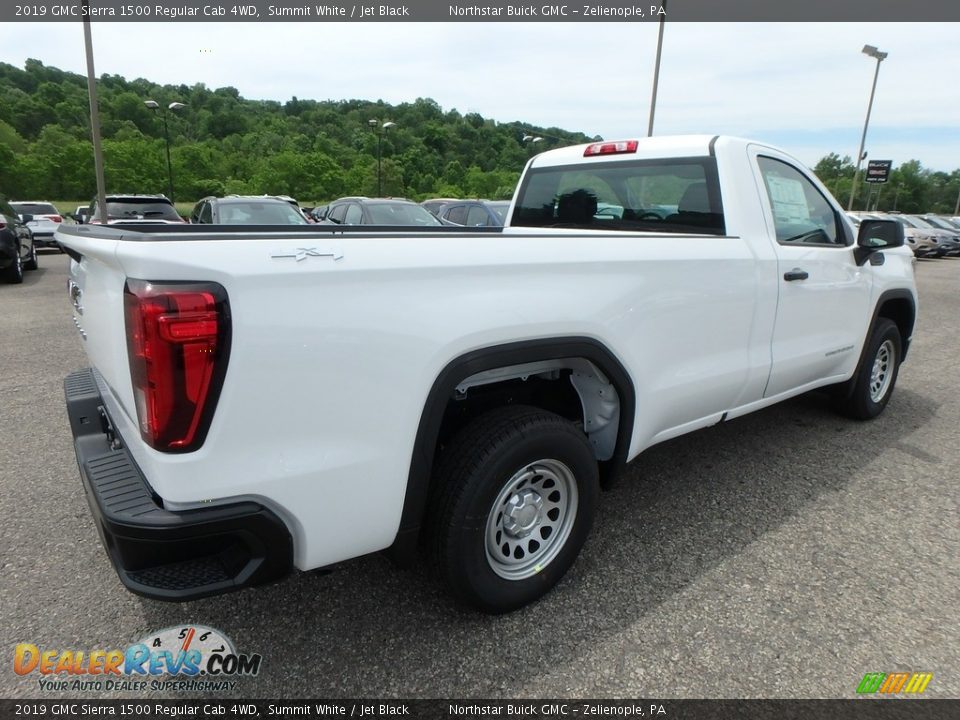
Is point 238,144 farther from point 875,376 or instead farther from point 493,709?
point 493,709

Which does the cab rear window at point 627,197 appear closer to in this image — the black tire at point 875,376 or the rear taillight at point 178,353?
the black tire at point 875,376

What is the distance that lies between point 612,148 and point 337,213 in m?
10.6

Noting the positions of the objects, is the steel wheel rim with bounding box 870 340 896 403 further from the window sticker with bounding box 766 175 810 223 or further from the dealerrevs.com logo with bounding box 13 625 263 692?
the dealerrevs.com logo with bounding box 13 625 263 692

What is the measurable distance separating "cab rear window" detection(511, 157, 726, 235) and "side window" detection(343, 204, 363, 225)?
7844 millimetres

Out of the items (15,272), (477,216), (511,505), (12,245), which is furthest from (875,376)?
(15,272)

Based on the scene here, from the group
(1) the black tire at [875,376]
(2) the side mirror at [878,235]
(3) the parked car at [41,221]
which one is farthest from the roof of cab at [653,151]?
(3) the parked car at [41,221]

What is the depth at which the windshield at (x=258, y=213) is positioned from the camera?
10422 mm

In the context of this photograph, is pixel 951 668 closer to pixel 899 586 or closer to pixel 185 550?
pixel 899 586

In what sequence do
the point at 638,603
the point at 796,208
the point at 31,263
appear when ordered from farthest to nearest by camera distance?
the point at 31,263
the point at 796,208
the point at 638,603

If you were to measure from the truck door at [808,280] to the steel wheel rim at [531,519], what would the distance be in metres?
1.63

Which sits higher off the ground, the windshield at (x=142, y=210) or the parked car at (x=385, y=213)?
the parked car at (x=385, y=213)

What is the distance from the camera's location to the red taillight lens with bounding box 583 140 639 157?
3646 mm

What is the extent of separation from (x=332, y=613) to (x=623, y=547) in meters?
1.37

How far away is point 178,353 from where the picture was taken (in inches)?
60.8
